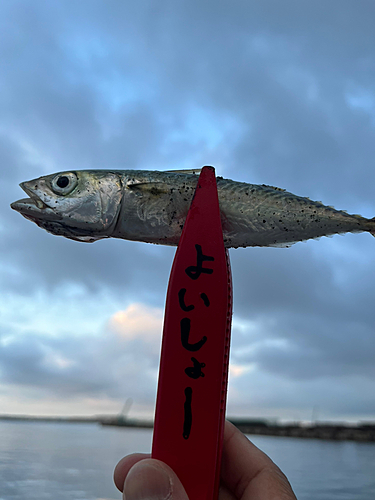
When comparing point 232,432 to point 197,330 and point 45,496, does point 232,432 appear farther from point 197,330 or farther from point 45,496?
point 45,496

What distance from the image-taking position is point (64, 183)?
11.2 feet

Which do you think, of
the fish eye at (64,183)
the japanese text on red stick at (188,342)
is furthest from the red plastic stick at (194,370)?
the fish eye at (64,183)

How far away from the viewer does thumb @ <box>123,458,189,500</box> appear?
2.65 m

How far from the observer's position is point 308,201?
3.53 metres

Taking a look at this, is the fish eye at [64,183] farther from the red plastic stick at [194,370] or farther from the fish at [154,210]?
the red plastic stick at [194,370]

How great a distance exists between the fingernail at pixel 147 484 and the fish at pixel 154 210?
5.53ft

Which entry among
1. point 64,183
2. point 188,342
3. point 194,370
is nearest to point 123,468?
point 194,370

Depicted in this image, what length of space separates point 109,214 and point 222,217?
92cm

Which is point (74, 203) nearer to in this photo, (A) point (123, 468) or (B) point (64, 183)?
(B) point (64, 183)

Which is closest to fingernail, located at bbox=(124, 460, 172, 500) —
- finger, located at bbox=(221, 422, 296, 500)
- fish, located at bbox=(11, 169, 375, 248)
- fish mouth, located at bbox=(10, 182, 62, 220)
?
finger, located at bbox=(221, 422, 296, 500)

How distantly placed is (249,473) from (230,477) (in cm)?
20

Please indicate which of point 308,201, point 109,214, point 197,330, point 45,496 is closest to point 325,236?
point 308,201

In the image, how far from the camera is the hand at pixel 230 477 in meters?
2.67

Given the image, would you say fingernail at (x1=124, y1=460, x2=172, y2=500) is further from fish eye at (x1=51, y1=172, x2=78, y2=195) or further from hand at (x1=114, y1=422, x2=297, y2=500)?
fish eye at (x1=51, y1=172, x2=78, y2=195)
